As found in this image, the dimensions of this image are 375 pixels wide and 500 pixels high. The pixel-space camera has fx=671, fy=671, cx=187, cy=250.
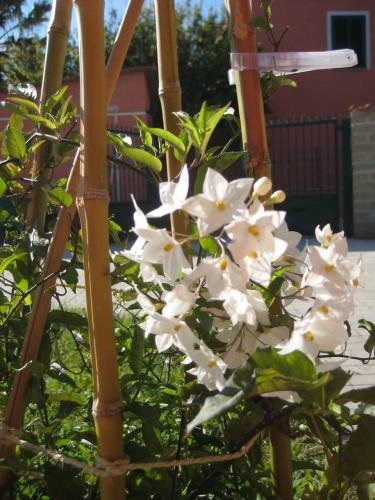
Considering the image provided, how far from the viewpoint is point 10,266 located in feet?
4.12

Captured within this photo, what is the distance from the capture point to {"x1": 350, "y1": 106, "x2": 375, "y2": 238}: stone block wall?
374 inches

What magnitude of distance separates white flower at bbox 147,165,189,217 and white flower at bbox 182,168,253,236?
3 centimetres

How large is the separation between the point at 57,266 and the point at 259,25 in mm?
605

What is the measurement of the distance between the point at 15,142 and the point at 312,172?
11031 mm

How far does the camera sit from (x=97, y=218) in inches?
38.7

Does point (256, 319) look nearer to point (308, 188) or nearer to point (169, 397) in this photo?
point (169, 397)

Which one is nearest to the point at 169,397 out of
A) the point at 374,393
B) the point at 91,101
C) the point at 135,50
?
the point at 374,393

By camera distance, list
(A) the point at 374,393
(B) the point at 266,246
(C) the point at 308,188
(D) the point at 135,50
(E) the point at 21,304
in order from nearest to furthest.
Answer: (B) the point at 266,246 < (A) the point at 374,393 < (E) the point at 21,304 < (C) the point at 308,188 < (D) the point at 135,50

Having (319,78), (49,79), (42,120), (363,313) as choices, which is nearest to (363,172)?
(319,78)

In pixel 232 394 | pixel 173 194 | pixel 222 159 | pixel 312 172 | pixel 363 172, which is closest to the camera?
pixel 232 394

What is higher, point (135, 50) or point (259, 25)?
point (135, 50)

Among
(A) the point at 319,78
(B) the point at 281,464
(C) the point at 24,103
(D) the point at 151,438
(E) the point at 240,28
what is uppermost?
(A) the point at 319,78

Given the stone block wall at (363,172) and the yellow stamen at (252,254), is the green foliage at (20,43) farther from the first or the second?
the yellow stamen at (252,254)

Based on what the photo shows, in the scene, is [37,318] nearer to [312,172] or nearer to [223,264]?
[223,264]
